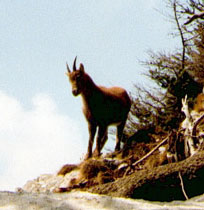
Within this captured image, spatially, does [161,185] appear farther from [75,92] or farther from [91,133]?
[91,133]

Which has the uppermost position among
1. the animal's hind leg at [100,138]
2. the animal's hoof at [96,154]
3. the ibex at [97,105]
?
the ibex at [97,105]

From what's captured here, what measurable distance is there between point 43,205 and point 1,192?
18.2 inches

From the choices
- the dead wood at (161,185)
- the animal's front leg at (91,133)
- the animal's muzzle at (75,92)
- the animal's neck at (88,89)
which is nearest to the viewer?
the dead wood at (161,185)

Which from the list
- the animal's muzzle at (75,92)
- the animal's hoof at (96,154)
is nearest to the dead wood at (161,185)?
the animal's muzzle at (75,92)

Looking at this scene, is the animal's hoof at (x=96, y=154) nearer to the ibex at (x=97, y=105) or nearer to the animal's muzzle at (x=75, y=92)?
the ibex at (x=97, y=105)

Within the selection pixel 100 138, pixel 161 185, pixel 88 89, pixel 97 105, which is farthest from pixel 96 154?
pixel 161 185

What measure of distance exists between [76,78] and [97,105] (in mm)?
670

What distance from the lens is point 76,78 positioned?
688cm

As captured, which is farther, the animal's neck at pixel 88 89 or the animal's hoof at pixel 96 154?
the animal's neck at pixel 88 89

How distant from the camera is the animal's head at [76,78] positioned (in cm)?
681

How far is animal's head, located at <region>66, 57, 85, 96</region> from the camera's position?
6809mm

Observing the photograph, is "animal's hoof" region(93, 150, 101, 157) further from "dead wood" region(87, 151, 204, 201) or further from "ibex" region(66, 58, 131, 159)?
"dead wood" region(87, 151, 204, 201)

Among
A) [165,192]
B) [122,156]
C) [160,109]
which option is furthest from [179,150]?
[160,109]

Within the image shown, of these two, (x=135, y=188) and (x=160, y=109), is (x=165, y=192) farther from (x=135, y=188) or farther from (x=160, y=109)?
(x=160, y=109)
